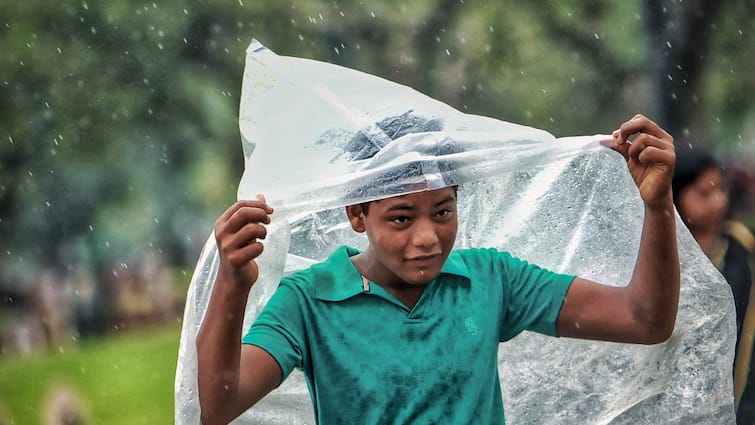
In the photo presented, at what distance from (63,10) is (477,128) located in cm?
698

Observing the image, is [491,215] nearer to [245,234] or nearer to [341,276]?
[341,276]

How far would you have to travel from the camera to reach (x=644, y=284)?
8.59 ft

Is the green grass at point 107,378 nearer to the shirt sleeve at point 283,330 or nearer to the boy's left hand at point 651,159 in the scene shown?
the shirt sleeve at point 283,330

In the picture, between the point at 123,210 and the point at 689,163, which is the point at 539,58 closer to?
the point at 123,210

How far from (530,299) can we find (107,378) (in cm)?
679

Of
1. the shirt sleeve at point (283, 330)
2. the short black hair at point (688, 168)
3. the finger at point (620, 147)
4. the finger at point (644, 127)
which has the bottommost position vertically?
the short black hair at point (688, 168)

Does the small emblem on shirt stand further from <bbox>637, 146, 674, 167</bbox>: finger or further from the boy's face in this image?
<bbox>637, 146, 674, 167</bbox>: finger

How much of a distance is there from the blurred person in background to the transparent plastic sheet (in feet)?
4.19

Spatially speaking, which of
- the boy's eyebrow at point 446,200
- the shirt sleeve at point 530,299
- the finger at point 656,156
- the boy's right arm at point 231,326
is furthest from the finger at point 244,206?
the finger at point 656,156

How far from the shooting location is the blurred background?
8.88 m

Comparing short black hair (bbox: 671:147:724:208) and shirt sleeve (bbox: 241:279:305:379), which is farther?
short black hair (bbox: 671:147:724:208)

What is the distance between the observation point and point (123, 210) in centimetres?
948

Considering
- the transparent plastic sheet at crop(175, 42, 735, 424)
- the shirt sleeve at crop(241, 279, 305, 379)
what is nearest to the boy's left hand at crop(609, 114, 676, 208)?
the transparent plastic sheet at crop(175, 42, 735, 424)

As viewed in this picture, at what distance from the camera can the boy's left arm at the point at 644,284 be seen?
2.48 m
